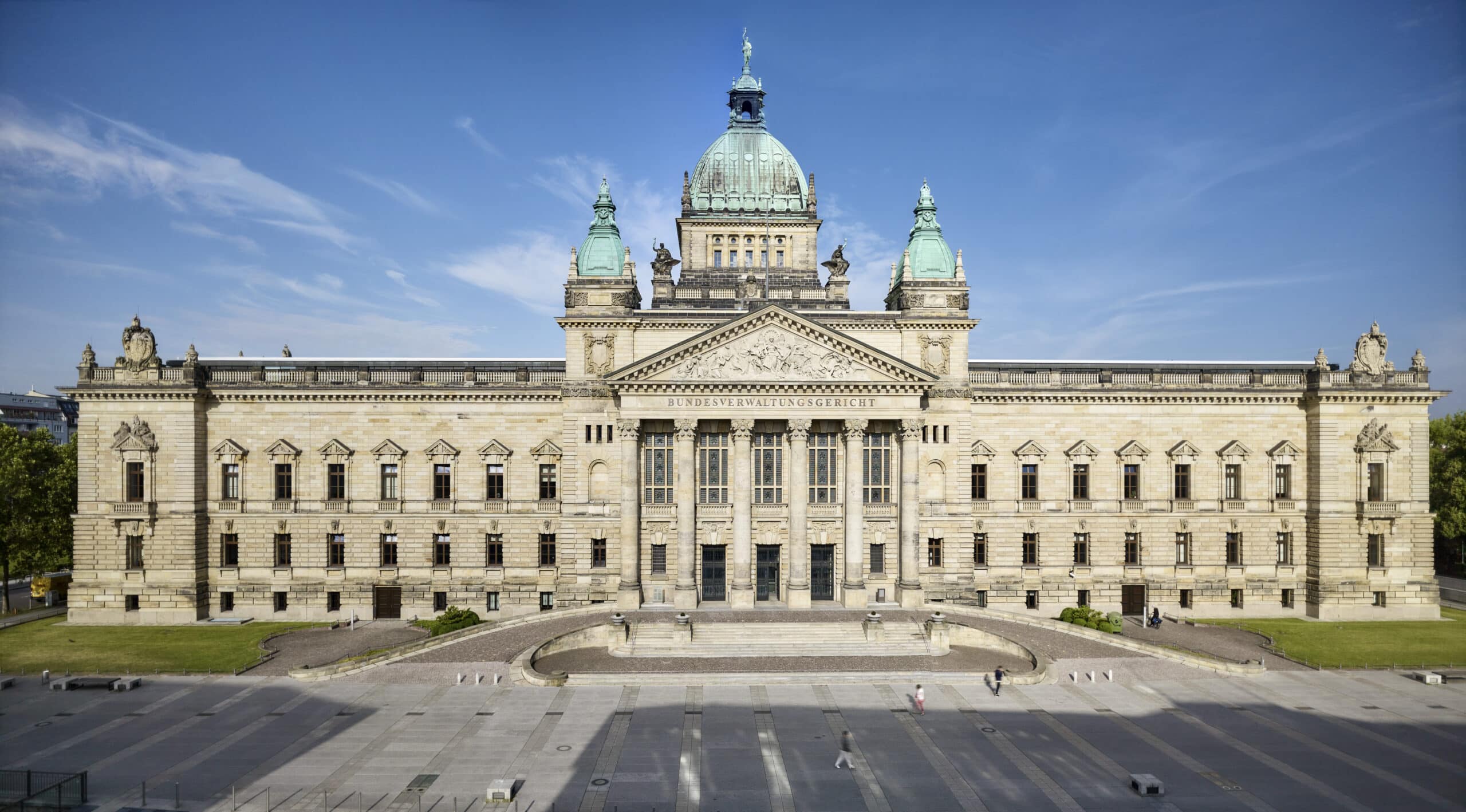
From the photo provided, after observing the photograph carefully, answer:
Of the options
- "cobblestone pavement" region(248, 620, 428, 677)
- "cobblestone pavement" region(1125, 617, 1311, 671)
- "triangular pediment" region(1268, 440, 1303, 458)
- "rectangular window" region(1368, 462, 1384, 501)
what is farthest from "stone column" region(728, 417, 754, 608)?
"rectangular window" region(1368, 462, 1384, 501)

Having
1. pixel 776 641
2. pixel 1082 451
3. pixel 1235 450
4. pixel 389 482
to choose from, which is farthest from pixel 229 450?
pixel 1235 450

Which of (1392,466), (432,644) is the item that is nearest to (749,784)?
(432,644)

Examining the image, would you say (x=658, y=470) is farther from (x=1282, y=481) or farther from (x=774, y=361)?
(x=1282, y=481)

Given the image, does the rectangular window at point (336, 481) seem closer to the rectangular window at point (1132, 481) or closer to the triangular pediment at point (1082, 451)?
the triangular pediment at point (1082, 451)

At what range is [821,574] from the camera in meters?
54.9

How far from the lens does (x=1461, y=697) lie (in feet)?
126

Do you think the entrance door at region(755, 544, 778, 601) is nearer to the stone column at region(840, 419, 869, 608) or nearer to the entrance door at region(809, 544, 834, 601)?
the entrance door at region(809, 544, 834, 601)

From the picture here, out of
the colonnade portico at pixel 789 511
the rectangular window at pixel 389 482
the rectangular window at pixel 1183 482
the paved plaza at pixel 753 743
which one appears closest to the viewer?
the paved plaza at pixel 753 743

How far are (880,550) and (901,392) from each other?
36.9 feet

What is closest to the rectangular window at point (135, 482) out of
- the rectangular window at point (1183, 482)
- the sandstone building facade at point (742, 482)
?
the sandstone building facade at point (742, 482)

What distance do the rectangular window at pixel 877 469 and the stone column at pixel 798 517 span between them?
4.93 meters

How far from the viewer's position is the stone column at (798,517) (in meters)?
52.5

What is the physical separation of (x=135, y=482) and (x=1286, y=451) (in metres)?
83.1

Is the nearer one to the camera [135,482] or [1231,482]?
[135,482]
